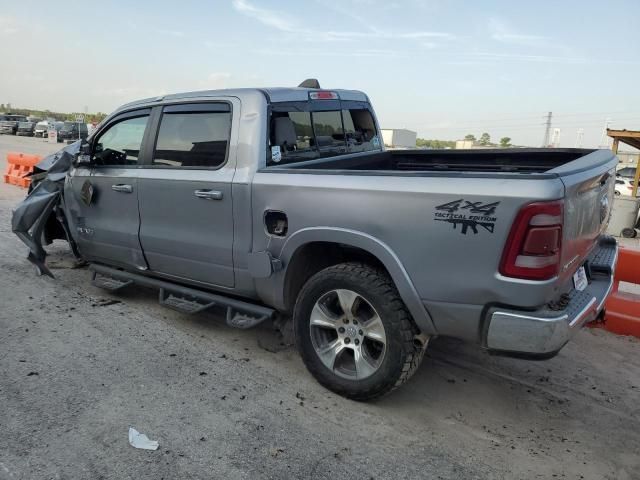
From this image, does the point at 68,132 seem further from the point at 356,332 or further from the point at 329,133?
the point at 356,332

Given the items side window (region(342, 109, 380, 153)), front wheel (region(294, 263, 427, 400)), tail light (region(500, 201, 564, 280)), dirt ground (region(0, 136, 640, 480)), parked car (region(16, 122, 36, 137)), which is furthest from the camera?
parked car (region(16, 122, 36, 137))

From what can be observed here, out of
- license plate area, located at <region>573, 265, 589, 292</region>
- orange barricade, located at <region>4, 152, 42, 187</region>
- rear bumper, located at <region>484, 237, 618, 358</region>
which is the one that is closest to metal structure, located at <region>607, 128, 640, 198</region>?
license plate area, located at <region>573, 265, 589, 292</region>

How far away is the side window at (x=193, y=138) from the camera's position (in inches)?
147

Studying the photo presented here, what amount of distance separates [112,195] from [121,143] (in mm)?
496

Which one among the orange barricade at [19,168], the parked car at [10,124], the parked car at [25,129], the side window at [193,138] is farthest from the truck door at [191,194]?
the parked car at [10,124]

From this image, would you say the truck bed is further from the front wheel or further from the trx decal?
the trx decal

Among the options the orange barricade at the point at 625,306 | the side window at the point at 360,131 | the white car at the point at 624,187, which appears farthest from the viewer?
the white car at the point at 624,187

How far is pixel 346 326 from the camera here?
3225 millimetres

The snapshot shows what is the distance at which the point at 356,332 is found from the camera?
3188 mm

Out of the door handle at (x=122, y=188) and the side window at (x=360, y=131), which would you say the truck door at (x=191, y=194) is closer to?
the door handle at (x=122, y=188)

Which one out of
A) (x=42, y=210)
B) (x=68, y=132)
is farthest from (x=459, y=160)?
(x=68, y=132)

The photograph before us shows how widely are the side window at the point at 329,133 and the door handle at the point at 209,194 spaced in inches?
39.5

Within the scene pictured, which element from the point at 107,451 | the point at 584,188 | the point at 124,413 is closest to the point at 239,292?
the point at 124,413

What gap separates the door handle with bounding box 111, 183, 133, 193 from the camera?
4.34 metres
